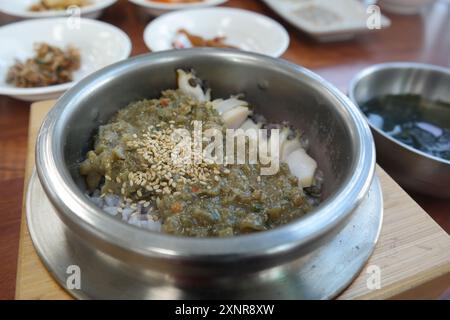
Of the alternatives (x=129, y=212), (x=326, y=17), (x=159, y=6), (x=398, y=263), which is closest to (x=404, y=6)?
(x=326, y=17)

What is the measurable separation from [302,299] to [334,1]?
3.22 m

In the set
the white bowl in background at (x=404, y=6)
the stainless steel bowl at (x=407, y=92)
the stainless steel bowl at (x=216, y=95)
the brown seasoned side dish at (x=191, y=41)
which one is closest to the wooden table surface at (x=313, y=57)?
the white bowl in background at (x=404, y=6)

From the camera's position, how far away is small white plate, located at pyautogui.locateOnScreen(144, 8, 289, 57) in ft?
9.88

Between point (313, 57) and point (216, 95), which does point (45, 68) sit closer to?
point (216, 95)

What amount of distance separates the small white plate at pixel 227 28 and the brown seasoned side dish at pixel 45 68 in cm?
59

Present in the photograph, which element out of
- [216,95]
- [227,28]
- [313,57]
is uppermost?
[216,95]

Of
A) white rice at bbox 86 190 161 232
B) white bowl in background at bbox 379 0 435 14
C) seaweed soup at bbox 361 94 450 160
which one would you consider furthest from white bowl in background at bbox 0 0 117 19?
white bowl in background at bbox 379 0 435 14

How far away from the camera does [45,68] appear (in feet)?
8.64

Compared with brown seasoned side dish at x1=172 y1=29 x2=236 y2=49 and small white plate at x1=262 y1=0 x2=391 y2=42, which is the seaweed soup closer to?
small white plate at x1=262 y1=0 x2=391 y2=42

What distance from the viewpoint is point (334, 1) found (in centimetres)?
370

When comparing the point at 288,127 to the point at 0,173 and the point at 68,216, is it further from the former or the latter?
the point at 0,173

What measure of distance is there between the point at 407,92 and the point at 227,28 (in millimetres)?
1558

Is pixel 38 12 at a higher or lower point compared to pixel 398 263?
higher

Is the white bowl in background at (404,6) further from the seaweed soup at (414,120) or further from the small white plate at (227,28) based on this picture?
the seaweed soup at (414,120)
